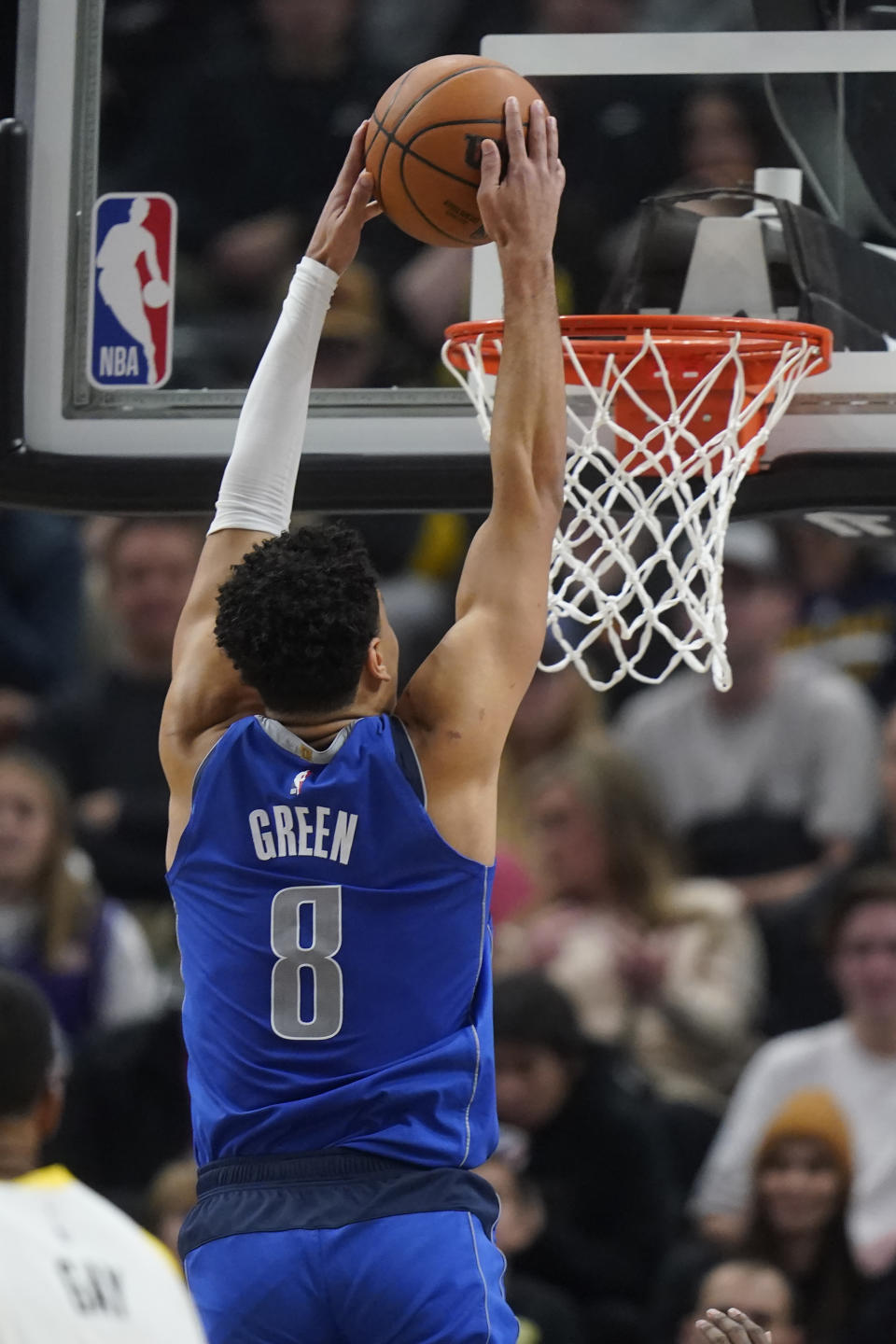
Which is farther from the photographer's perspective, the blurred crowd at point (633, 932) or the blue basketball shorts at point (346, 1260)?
the blurred crowd at point (633, 932)

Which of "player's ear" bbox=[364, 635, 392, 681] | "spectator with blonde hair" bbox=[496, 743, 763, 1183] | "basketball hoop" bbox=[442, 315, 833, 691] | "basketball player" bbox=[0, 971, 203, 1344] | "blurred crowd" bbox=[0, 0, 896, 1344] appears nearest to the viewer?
"basketball player" bbox=[0, 971, 203, 1344]

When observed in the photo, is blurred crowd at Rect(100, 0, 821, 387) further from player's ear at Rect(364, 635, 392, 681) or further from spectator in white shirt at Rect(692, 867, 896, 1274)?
spectator in white shirt at Rect(692, 867, 896, 1274)

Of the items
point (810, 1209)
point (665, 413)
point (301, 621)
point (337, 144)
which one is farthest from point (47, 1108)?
point (810, 1209)

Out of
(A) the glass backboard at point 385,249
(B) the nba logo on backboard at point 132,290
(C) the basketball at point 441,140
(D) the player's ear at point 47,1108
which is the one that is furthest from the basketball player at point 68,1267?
(B) the nba logo on backboard at point 132,290

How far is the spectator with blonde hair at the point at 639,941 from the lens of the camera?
4930 millimetres

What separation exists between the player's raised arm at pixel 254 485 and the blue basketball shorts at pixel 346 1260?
54cm

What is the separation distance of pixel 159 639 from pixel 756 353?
2.54 meters

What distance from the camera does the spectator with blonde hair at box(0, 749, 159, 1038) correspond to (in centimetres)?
521

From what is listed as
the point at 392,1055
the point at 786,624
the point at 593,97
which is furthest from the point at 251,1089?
the point at 786,624

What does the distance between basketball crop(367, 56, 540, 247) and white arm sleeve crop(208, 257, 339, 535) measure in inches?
10.0

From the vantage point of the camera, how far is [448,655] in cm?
248

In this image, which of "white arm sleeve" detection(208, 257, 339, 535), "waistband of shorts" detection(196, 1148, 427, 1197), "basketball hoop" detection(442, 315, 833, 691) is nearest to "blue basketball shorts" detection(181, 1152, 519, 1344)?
"waistband of shorts" detection(196, 1148, 427, 1197)

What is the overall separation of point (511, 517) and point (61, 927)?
9.91 ft

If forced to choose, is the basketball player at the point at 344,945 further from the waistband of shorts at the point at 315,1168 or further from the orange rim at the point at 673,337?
the orange rim at the point at 673,337
